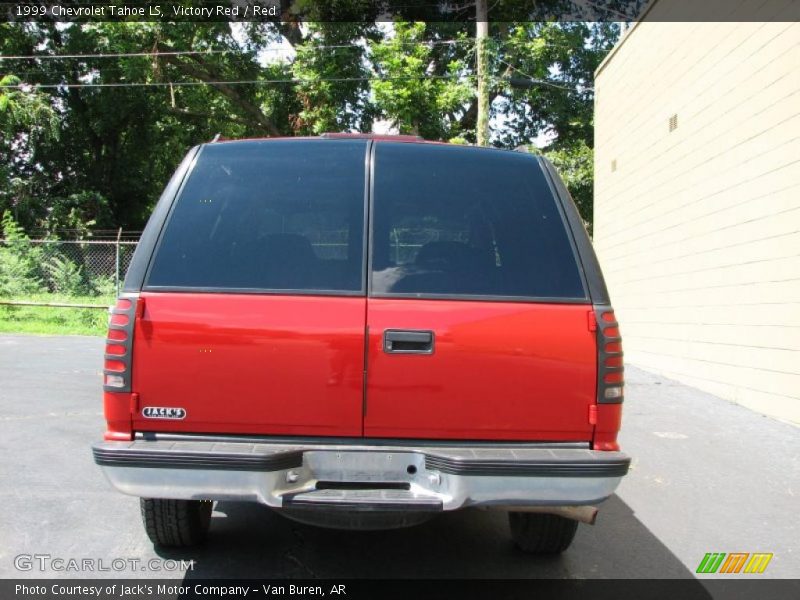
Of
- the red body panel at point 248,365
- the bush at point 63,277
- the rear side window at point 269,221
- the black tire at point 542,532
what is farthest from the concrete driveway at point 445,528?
the bush at point 63,277

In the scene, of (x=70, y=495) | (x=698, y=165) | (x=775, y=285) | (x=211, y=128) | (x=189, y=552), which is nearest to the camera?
(x=189, y=552)

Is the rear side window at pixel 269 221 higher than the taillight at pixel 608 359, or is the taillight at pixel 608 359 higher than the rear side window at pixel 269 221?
the rear side window at pixel 269 221

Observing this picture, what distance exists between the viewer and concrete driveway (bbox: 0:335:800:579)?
3562 millimetres

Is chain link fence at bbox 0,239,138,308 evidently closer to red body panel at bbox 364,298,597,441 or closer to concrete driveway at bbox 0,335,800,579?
concrete driveway at bbox 0,335,800,579

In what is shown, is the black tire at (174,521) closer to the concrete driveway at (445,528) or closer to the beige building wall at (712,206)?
the concrete driveway at (445,528)

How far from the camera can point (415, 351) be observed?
2826mm

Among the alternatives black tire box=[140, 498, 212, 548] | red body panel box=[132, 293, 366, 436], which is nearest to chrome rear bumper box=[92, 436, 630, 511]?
red body panel box=[132, 293, 366, 436]

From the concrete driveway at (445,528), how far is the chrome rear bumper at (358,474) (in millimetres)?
888

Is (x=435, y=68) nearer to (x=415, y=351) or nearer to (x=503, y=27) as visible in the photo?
(x=503, y=27)

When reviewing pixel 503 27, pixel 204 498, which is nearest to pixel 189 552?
pixel 204 498

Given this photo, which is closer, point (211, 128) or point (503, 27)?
point (503, 27)

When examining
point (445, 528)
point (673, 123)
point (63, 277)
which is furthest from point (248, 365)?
point (63, 277)

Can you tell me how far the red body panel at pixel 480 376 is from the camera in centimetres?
282

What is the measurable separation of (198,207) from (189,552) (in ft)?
6.04
